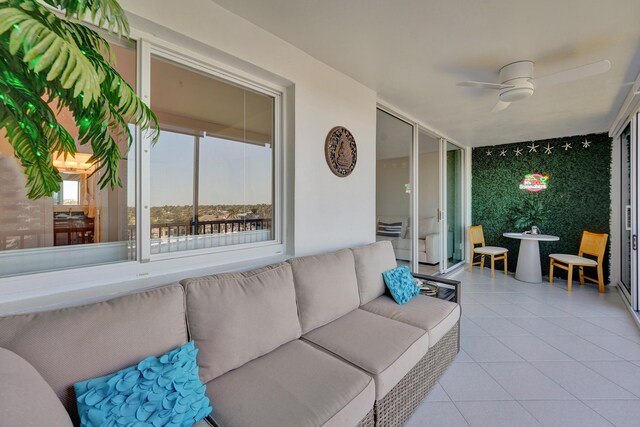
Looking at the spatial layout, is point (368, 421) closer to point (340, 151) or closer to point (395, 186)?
point (340, 151)

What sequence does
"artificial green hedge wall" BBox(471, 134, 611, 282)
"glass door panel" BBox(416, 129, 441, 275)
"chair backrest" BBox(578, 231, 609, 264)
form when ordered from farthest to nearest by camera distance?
"artificial green hedge wall" BBox(471, 134, 611, 282) < "glass door panel" BBox(416, 129, 441, 275) < "chair backrest" BBox(578, 231, 609, 264)

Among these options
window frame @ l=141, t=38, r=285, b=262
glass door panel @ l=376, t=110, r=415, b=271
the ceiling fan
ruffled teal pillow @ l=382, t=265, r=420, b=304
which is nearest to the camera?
window frame @ l=141, t=38, r=285, b=262

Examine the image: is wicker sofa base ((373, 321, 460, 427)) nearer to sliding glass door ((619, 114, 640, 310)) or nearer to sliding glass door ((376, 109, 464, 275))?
sliding glass door ((376, 109, 464, 275))

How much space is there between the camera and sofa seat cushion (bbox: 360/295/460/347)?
1.93 metres

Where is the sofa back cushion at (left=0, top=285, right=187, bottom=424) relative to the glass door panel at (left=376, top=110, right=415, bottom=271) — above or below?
below

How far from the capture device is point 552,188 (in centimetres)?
481

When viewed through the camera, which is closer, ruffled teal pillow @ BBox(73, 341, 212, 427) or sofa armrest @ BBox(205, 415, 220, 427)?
ruffled teal pillow @ BBox(73, 341, 212, 427)

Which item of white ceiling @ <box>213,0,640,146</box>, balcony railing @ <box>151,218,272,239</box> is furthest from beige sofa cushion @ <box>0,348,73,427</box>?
white ceiling @ <box>213,0,640,146</box>

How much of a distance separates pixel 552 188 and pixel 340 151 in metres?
4.36

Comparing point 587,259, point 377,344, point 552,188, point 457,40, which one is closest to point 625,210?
point 587,259

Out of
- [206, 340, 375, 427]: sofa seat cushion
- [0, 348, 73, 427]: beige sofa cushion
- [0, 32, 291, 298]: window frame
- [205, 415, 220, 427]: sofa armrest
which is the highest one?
[0, 32, 291, 298]: window frame

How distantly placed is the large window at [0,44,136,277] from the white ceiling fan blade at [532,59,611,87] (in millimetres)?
2840

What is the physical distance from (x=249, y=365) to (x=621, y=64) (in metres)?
3.59

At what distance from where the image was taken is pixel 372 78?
2.70 metres
